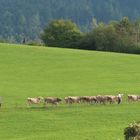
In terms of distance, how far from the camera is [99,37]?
4065 inches

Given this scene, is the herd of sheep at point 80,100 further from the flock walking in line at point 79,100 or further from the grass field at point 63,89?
the grass field at point 63,89

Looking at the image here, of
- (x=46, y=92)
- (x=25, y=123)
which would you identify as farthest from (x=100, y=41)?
(x=25, y=123)

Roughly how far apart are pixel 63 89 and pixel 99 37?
56070 millimetres

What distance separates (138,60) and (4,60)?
16.3m

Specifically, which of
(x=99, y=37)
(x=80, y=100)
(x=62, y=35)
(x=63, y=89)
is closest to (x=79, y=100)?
(x=80, y=100)

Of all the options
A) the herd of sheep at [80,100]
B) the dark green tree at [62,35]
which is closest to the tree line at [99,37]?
the dark green tree at [62,35]

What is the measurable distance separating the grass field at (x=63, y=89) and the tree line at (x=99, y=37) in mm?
28230

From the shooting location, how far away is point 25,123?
30625mm

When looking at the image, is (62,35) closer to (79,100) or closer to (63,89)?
(63,89)

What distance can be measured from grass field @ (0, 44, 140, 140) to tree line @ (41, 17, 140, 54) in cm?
2823

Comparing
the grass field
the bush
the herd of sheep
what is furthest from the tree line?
the bush

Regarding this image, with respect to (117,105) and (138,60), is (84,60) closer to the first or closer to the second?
(138,60)

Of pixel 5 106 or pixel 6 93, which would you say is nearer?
pixel 5 106

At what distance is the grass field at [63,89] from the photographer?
94.5 ft
